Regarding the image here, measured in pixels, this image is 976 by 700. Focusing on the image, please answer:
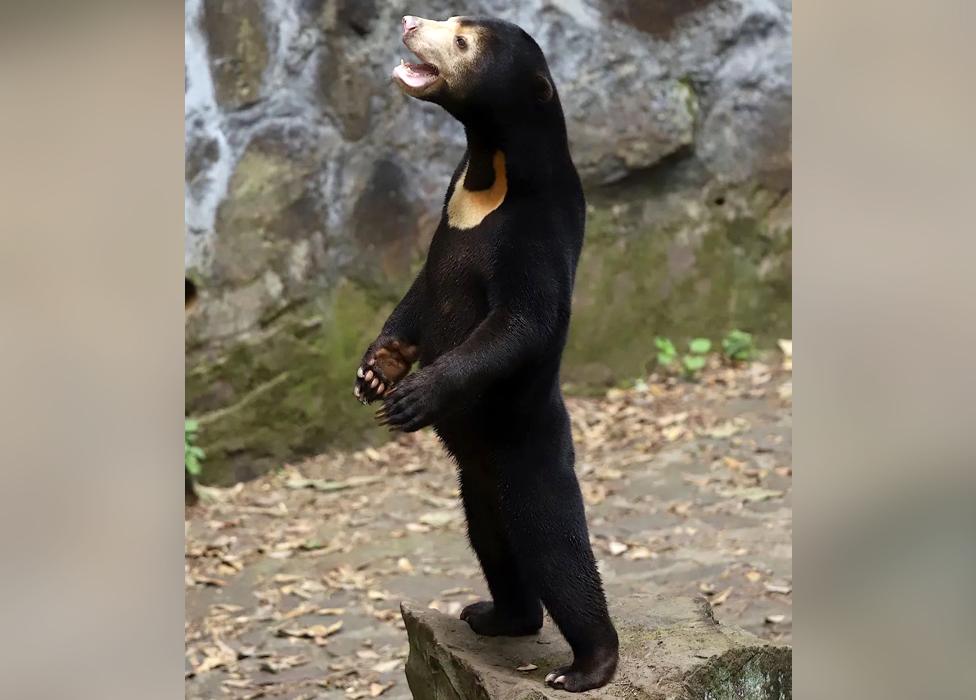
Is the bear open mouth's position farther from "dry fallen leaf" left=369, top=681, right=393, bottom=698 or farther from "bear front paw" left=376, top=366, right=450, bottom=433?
"dry fallen leaf" left=369, top=681, right=393, bottom=698

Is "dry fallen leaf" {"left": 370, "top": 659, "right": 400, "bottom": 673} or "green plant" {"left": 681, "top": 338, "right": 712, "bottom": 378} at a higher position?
"green plant" {"left": 681, "top": 338, "right": 712, "bottom": 378}

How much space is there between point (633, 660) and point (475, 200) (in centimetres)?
129

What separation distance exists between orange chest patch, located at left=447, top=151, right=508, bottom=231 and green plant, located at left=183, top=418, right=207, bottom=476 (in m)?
3.74

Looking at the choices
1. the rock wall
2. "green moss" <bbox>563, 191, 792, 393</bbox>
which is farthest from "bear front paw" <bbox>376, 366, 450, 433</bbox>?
"green moss" <bbox>563, 191, 792, 393</bbox>

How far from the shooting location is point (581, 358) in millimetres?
7309

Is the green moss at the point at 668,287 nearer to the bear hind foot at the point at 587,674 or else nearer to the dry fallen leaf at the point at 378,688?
the dry fallen leaf at the point at 378,688

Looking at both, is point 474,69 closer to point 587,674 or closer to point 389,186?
point 587,674

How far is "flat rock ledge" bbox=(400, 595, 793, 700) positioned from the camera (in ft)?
9.37

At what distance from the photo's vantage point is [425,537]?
584 cm

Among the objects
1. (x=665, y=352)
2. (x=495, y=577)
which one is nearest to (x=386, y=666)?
(x=495, y=577)
